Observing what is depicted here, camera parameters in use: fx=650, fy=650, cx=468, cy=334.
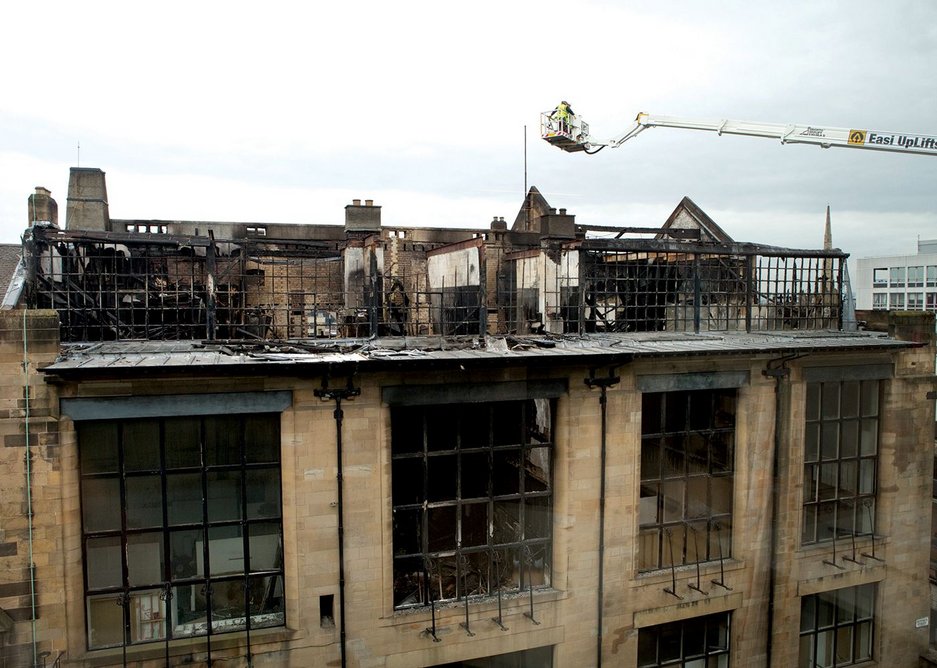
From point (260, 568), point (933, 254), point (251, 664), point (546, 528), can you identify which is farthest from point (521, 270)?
point (933, 254)

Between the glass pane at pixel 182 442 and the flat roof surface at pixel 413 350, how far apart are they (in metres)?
1.10

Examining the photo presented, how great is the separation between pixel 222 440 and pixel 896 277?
38.9 meters

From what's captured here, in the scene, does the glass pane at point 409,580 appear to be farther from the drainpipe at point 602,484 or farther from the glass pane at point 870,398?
the glass pane at point 870,398

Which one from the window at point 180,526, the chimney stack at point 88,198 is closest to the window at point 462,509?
the window at point 180,526

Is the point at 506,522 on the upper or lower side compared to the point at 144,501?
lower

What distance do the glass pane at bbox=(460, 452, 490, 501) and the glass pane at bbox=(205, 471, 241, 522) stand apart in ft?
13.4

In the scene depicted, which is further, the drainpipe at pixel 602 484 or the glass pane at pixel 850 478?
the glass pane at pixel 850 478

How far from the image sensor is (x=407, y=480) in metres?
12.1

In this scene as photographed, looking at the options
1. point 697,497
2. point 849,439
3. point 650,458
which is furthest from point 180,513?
point 849,439

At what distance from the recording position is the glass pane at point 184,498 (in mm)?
10555

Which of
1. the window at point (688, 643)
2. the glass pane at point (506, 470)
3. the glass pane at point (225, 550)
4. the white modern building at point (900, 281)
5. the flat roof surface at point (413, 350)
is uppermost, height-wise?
the white modern building at point (900, 281)

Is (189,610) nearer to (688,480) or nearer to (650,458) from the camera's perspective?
(650,458)

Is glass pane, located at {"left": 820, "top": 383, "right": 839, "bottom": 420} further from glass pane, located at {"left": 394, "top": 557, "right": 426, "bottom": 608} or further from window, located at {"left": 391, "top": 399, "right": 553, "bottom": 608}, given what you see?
glass pane, located at {"left": 394, "top": 557, "right": 426, "bottom": 608}

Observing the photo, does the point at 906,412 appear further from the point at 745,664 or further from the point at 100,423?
the point at 100,423
